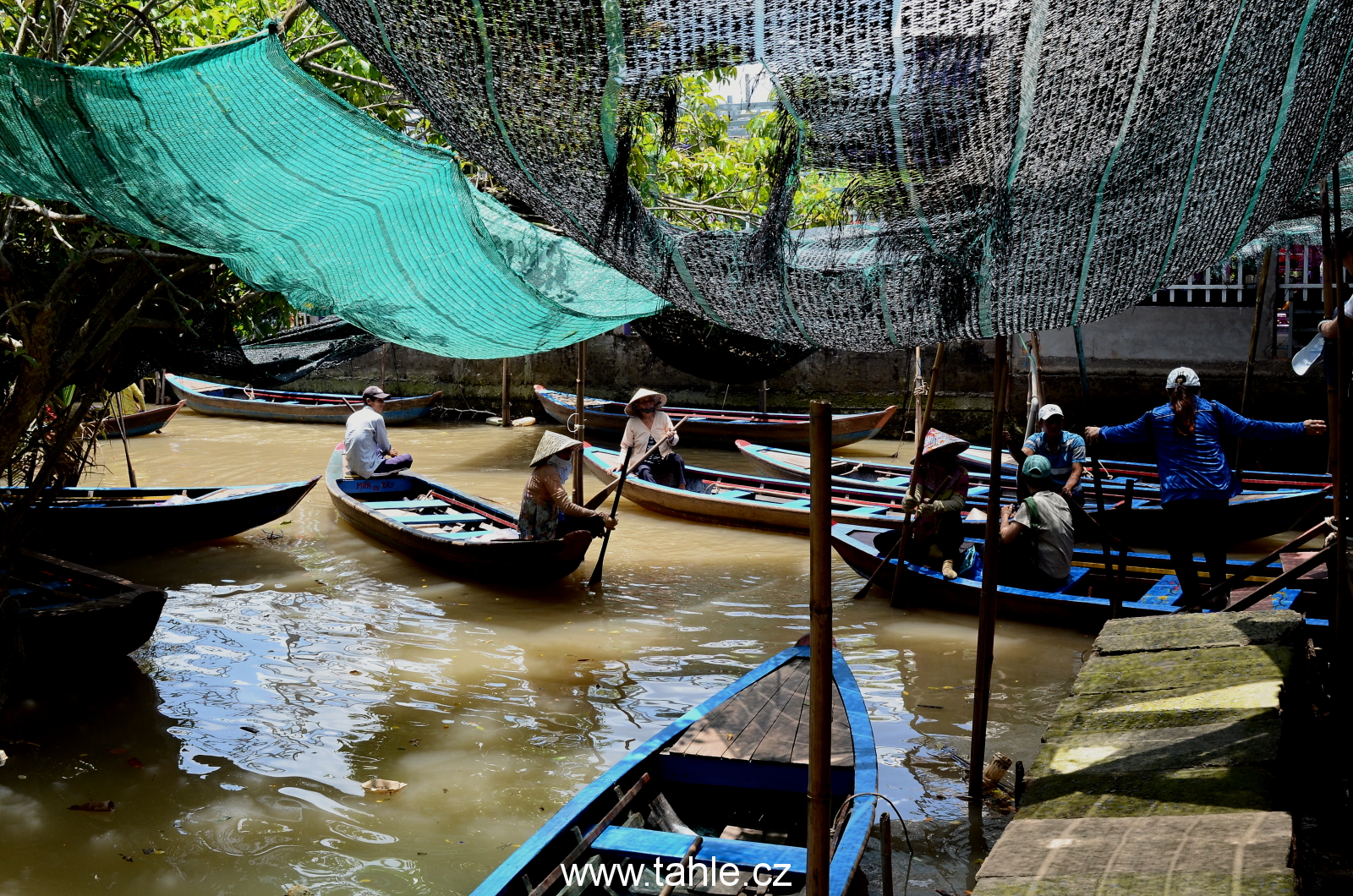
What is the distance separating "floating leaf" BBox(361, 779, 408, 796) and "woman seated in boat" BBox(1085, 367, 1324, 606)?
13.5 feet

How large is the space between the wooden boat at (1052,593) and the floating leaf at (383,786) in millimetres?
3289

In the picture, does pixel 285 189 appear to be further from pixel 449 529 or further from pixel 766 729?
pixel 449 529

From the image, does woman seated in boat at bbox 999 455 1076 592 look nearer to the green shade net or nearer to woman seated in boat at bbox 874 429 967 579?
woman seated in boat at bbox 874 429 967 579

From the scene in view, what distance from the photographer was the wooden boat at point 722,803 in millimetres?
3020

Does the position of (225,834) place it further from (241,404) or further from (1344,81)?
(241,404)

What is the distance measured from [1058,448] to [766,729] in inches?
185

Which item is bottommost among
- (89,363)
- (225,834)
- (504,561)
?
(225,834)

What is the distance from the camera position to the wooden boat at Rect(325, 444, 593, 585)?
7070 millimetres

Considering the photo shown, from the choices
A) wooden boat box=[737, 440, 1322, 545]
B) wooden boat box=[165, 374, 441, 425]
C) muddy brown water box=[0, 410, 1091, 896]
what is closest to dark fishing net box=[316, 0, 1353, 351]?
muddy brown water box=[0, 410, 1091, 896]

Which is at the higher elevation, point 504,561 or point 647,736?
point 504,561

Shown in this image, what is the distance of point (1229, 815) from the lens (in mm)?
2404

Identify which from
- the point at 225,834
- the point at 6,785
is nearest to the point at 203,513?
the point at 6,785

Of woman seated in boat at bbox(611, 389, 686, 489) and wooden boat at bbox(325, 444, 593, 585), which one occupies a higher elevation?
woman seated in boat at bbox(611, 389, 686, 489)

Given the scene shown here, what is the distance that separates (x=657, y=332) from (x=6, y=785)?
13.7 ft
